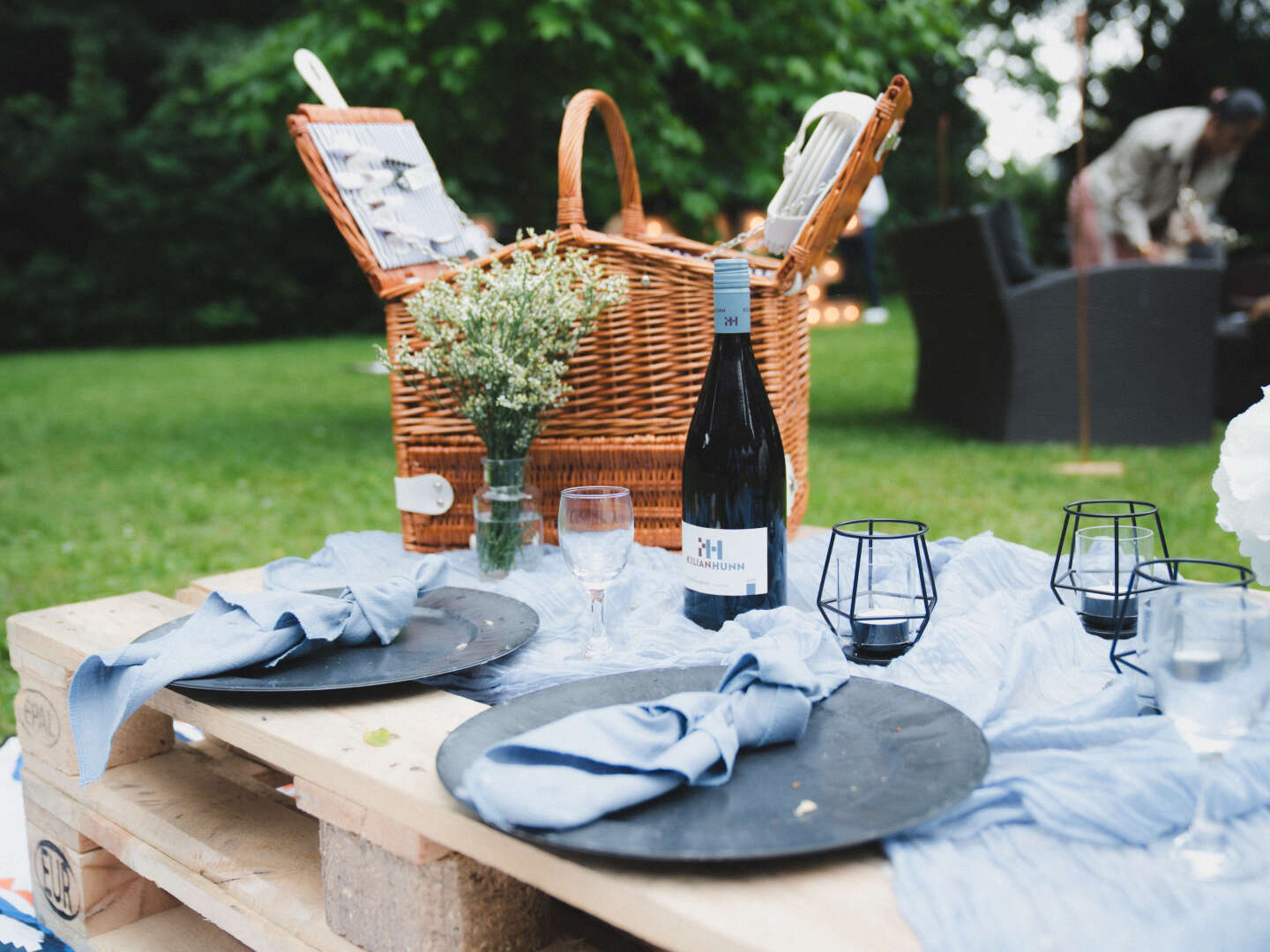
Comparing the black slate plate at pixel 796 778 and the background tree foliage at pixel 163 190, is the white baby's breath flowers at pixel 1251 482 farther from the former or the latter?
the background tree foliage at pixel 163 190

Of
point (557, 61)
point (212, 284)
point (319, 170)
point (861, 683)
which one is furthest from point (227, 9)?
point (861, 683)

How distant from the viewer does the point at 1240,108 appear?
477cm

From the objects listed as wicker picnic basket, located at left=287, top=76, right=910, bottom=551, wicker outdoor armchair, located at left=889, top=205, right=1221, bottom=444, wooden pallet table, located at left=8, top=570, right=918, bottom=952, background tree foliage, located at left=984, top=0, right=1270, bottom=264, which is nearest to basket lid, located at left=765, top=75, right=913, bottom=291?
wicker picnic basket, located at left=287, top=76, right=910, bottom=551

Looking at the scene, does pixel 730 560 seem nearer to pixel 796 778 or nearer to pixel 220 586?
pixel 796 778

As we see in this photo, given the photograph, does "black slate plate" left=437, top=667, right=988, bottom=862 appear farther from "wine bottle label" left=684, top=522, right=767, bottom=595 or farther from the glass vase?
the glass vase

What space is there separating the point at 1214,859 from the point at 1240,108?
16.5 ft

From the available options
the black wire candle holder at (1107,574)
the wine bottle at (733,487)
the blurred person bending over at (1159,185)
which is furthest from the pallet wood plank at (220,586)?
the blurred person bending over at (1159,185)

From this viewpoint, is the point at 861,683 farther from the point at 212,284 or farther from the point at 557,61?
the point at 212,284

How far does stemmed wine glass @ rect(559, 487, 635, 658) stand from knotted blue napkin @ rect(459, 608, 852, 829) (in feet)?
0.95

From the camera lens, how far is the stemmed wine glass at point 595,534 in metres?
1.22

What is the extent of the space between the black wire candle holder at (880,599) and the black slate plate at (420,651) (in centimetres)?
38

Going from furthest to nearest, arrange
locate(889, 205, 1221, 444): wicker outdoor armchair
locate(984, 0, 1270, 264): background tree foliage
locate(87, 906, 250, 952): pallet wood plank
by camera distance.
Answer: locate(984, 0, 1270, 264): background tree foliage, locate(889, 205, 1221, 444): wicker outdoor armchair, locate(87, 906, 250, 952): pallet wood plank

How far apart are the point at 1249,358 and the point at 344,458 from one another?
4.40 meters

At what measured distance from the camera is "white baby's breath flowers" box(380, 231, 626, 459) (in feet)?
4.99
